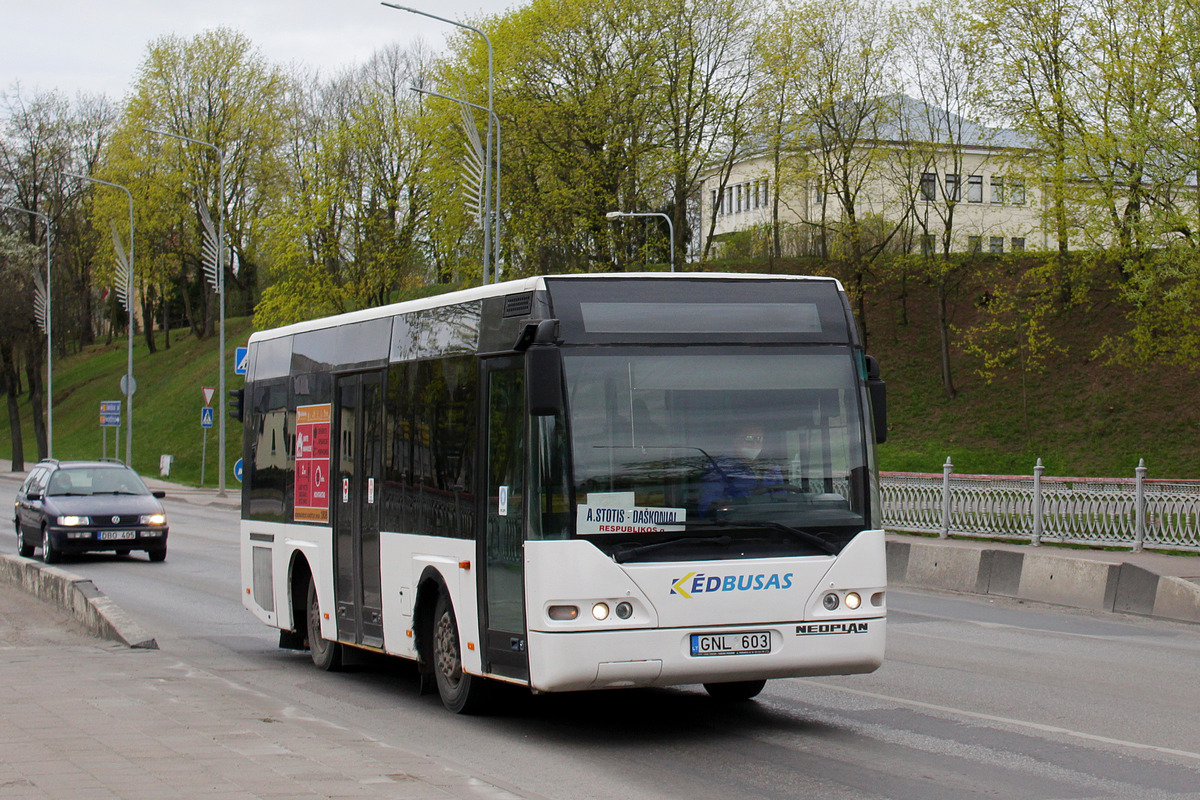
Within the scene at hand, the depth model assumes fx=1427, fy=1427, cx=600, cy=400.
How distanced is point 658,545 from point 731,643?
28.3 inches

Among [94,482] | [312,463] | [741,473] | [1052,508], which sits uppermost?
[312,463]

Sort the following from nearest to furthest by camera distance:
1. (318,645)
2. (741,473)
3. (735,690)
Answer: (741,473) < (735,690) < (318,645)

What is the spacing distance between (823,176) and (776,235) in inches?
118

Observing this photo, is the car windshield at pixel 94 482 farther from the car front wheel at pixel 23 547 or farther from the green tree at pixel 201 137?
the green tree at pixel 201 137

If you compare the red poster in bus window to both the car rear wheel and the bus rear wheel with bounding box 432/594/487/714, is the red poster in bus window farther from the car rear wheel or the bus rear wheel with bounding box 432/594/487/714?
the car rear wheel

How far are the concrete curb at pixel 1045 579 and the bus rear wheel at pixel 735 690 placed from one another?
749cm

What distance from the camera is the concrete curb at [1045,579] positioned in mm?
15596

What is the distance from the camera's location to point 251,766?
688cm

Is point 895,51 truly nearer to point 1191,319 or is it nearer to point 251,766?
point 1191,319

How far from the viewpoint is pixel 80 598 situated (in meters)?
14.3

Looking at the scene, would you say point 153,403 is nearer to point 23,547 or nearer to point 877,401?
point 23,547

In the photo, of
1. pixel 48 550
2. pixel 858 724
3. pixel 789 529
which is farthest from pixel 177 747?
pixel 48 550

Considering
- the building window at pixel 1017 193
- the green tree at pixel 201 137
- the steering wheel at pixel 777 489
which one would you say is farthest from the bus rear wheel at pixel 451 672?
the green tree at pixel 201 137

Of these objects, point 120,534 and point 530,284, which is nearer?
point 530,284
